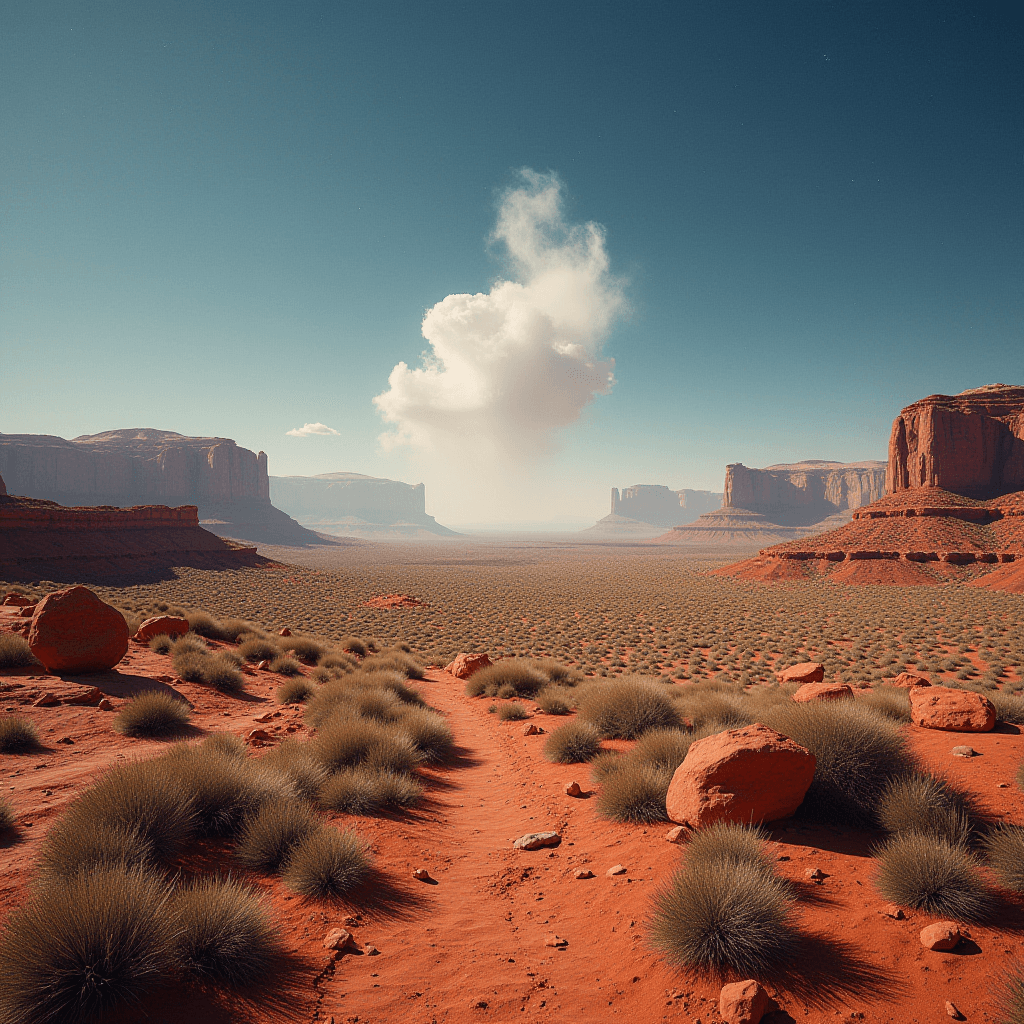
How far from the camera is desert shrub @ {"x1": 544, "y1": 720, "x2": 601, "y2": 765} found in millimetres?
7922

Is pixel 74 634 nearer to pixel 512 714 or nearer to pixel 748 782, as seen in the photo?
pixel 512 714

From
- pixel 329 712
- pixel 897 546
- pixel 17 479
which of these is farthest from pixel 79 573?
pixel 17 479

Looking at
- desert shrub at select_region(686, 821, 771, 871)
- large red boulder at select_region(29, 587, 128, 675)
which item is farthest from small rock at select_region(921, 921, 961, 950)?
large red boulder at select_region(29, 587, 128, 675)

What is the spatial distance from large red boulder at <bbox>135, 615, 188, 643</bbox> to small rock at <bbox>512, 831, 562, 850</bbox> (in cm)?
1274

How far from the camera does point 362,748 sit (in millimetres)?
7094

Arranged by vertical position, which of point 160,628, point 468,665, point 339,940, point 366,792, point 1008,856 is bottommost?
point 468,665

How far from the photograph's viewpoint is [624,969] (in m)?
3.43

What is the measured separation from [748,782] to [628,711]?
3871 millimetres

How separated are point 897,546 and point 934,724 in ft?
190

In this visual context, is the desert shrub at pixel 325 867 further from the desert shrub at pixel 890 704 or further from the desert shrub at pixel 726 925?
the desert shrub at pixel 890 704

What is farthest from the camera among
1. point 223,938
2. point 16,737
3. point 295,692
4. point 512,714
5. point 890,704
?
point 295,692

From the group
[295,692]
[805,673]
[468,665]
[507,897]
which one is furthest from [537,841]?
[468,665]

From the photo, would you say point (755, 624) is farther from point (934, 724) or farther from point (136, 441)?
point (136, 441)

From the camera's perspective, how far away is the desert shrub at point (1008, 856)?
147 inches
